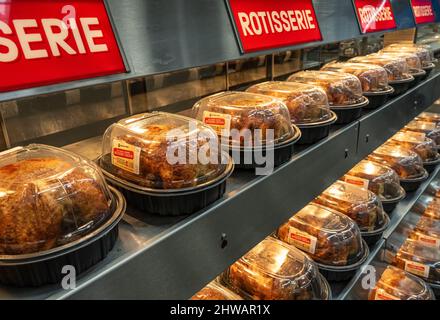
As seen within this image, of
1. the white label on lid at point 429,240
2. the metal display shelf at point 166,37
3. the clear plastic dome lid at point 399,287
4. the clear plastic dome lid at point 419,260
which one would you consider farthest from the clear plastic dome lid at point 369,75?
the white label on lid at point 429,240

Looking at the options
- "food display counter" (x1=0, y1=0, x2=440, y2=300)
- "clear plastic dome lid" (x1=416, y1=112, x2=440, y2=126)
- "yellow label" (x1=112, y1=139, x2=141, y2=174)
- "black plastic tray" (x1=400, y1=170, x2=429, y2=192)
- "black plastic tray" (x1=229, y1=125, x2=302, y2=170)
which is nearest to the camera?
"food display counter" (x1=0, y1=0, x2=440, y2=300)

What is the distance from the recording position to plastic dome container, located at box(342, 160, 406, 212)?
2238 millimetres

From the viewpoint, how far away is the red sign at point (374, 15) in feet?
6.81

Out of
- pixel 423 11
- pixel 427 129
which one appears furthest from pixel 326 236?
pixel 423 11

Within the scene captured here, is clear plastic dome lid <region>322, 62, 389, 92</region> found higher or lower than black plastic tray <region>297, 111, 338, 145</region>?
higher

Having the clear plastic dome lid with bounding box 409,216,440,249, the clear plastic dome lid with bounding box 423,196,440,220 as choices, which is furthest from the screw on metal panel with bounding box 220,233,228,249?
the clear plastic dome lid with bounding box 423,196,440,220

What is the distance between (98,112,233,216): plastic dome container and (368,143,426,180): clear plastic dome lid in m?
1.95

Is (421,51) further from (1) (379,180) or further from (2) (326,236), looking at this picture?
(2) (326,236)

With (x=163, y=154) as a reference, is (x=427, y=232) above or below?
below

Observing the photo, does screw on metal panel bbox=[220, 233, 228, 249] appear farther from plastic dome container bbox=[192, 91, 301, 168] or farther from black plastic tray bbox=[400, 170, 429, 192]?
black plastic tray bbox=[400, 170, 429, 192]

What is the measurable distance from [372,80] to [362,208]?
27.1 inches

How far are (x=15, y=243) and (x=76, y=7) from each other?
1.75 ft

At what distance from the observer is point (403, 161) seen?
2545 millimetres

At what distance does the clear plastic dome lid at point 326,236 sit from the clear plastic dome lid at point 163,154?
93 cm
